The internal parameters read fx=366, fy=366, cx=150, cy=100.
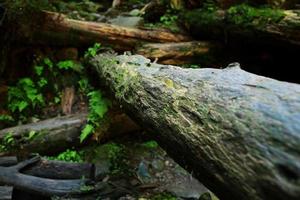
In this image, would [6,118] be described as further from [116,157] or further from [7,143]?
[116,157]

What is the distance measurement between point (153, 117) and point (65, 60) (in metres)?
3.95

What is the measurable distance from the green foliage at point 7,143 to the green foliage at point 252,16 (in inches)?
159

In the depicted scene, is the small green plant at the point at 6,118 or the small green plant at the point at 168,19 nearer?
the small green plant at the point at 6,118

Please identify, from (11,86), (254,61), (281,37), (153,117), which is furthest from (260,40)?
(11,86)

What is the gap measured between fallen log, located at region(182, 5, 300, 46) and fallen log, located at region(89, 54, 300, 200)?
8.75ft

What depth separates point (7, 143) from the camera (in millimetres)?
5320

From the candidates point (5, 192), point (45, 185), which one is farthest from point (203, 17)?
point (5, 192)

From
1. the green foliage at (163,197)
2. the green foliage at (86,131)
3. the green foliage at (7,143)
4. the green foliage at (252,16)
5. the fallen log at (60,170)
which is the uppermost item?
the green foliage at (252,16)

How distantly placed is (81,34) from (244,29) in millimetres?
2834

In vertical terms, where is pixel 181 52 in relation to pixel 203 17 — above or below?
below

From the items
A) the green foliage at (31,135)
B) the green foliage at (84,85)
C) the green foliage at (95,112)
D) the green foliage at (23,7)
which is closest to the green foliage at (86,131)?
the green foliage at (95,112)

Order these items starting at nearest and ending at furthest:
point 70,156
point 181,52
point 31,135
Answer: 1. point 31,135
2. point 70,156
3. point 181,52

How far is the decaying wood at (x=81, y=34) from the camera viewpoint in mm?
6344

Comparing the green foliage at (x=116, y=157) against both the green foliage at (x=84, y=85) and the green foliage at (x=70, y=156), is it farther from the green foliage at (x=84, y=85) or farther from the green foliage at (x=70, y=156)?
the green foliage at (x=84, y=85)
